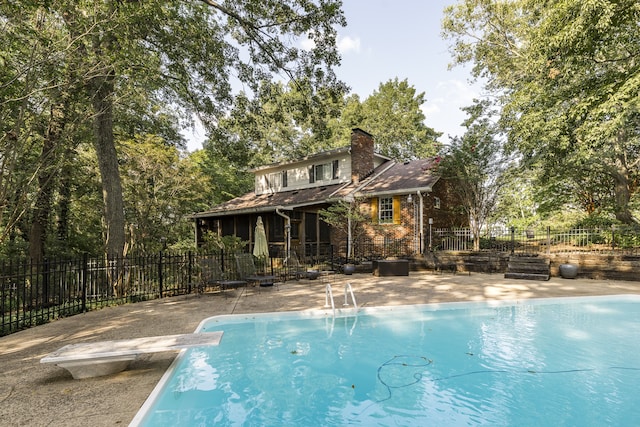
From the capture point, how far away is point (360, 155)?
63.1ft

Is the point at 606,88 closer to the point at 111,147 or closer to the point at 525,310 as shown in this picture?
the point at 525,310

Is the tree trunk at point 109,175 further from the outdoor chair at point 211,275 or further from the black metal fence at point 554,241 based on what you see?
the black metal fence at point 554,241

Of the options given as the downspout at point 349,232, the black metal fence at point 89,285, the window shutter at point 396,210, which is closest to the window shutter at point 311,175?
the downspout at point 349,232

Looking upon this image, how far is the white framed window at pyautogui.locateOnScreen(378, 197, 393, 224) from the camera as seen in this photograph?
673 inches

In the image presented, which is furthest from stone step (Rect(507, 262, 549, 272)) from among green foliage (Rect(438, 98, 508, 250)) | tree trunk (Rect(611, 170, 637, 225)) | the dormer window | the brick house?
the dormer window

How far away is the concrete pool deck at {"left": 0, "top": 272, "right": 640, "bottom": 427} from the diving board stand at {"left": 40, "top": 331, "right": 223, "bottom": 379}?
135 mm

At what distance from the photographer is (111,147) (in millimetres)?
10977

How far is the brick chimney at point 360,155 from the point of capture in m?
19.0

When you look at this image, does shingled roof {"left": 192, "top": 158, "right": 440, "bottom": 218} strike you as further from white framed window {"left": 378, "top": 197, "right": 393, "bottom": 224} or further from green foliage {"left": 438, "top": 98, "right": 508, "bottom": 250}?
green foliage {"left": 438, "top": 98, "right": 508, "bottom": 250}

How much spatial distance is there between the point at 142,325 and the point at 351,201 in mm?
11782

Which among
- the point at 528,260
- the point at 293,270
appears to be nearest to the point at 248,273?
the point at 293,270

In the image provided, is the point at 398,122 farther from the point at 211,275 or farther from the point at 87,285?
the point at 87,285

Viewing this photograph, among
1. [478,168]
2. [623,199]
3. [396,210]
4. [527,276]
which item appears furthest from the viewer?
[396,210]

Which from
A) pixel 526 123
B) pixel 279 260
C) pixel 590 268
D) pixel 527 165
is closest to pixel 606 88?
pixel 526 123
